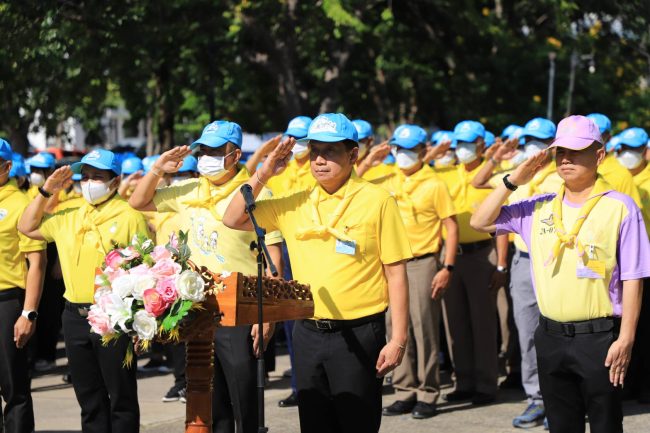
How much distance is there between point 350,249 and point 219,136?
1645mm

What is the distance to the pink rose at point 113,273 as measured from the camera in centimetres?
511

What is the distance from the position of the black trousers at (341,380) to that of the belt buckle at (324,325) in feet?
0.08

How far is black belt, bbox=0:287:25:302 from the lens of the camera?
308 inches

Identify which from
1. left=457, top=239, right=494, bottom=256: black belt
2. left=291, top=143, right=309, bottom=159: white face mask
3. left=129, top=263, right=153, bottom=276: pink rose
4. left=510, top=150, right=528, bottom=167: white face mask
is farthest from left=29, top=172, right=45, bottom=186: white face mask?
left=129, top=263, right=153, bottom=276: pink rose

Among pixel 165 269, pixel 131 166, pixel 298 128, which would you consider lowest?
pixel 165 269

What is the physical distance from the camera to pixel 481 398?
32.7 feet

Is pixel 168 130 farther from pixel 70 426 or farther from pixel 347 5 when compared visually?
pixel 70 426

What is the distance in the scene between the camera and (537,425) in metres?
8.89

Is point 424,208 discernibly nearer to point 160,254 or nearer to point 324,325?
point 324,325

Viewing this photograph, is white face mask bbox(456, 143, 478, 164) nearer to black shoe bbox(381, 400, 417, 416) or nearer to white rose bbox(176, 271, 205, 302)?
black shoe bbox(381, 400, 417, 416)

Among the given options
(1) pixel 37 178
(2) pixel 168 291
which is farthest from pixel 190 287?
(1) pixel 37 178

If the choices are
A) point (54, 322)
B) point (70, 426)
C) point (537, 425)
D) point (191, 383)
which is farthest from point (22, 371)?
point (54, 322)

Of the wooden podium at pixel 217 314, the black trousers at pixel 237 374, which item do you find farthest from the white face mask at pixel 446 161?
the wooden podium at pixel 217 314

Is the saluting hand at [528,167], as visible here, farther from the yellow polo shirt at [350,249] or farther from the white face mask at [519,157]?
the white face mask at [519,157]
